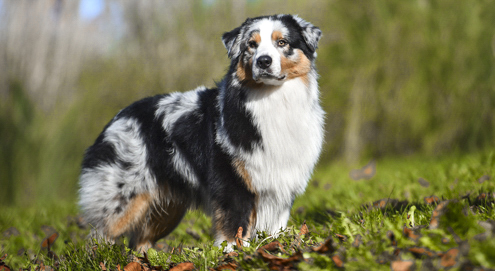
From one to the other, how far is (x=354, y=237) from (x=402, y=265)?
53cm

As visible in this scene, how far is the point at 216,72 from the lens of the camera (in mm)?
7078

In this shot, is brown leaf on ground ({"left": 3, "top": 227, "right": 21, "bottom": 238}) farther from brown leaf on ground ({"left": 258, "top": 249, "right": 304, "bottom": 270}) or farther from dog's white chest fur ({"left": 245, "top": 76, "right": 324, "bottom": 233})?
brown leaf on ground ({"left": 258, "top": 249, "right": 304, "bottom": 270})

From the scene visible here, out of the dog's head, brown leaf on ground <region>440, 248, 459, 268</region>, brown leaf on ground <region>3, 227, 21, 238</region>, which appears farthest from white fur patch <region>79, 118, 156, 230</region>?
brown leaf on ground <region>440, 248, 459, 268</region>

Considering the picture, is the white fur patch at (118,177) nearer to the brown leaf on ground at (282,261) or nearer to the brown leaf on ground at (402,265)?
the brown leaf on ground at (282,261)

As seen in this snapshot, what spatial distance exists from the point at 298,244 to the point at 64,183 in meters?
5.82

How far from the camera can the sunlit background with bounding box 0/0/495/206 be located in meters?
6.91

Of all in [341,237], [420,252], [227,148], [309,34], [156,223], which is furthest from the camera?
[156,223]

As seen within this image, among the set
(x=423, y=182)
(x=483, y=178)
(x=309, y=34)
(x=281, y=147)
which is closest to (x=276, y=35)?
(x=309, y=34)

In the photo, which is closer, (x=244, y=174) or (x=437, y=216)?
(x=437, y=216)

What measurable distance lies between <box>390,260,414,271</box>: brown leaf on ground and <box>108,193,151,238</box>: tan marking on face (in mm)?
2309

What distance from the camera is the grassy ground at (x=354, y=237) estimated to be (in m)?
2.12

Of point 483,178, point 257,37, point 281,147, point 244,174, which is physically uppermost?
point 257,37

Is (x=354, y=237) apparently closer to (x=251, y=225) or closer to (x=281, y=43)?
(x=251, y=225)

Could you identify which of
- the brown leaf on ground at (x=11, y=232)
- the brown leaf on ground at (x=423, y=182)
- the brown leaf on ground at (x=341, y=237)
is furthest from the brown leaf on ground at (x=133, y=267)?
the brown leaf on ground at (x=423, y=182)
